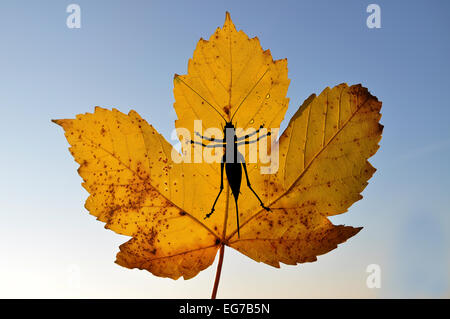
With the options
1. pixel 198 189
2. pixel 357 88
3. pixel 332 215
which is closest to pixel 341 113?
pixel 357 88

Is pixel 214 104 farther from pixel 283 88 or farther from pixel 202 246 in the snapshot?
pixel 202 246

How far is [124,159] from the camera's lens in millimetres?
795

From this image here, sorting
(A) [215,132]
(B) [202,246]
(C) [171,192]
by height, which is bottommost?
(B) [202,246]

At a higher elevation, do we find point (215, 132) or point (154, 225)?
point (215, 132)

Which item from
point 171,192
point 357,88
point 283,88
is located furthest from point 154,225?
point 357,88

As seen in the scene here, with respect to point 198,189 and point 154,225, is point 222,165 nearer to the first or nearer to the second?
point 198,189

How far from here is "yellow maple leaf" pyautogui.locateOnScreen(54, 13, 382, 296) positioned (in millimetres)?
775

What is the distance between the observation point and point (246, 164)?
0.83m

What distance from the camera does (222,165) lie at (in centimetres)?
83

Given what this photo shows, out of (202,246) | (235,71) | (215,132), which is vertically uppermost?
(235,71)

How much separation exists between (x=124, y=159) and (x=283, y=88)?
0.41 m

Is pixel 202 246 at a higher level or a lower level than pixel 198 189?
lower

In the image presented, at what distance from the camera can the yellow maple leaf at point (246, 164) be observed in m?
0.77

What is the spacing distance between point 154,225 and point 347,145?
1.63ft
